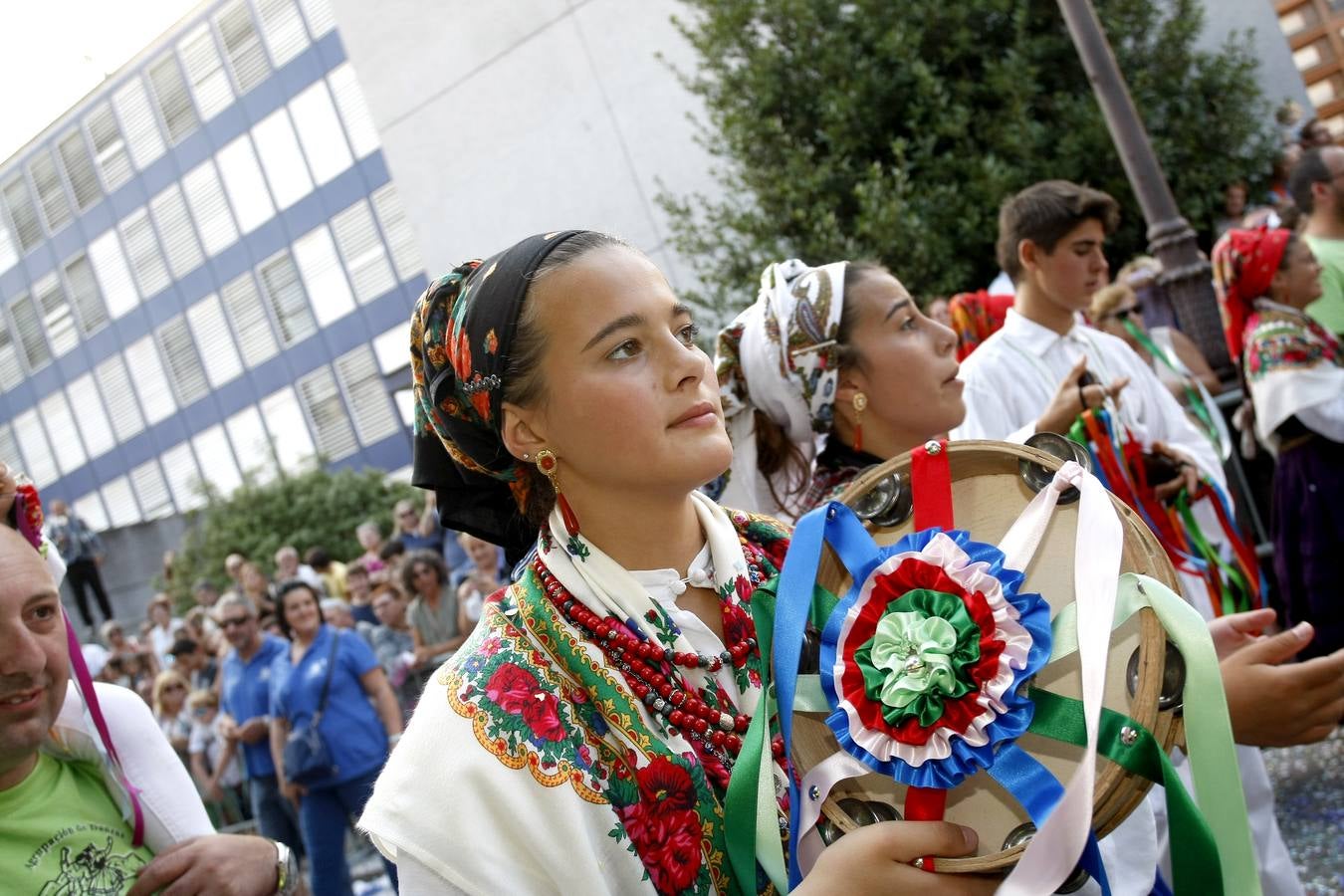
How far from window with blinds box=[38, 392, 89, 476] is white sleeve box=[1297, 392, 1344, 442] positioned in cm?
3074

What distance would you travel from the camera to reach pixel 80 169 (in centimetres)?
2958

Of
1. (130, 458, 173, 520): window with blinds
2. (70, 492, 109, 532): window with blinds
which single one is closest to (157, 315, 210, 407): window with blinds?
(130, 458, 173, 520): window with blinds

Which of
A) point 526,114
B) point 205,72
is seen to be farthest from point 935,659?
point 205,72

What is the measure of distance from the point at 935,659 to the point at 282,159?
25.3 m

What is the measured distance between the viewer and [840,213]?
9820mm

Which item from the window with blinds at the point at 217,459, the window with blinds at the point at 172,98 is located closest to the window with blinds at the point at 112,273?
the window with blinds at the point at 172,98

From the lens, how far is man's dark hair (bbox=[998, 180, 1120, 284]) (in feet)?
14.1

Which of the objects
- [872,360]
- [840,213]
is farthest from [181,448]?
[872,360]

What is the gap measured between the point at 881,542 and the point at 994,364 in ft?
8.27

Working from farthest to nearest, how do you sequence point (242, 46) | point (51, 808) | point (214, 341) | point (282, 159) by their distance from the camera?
point (214, 341) → point (242, 46) → point (282, 159) → point (51, 808)

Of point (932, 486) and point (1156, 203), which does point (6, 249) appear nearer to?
point (1156, 203)

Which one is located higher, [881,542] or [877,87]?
[877,87]

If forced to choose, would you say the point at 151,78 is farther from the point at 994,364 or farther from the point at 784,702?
the point at 784,702

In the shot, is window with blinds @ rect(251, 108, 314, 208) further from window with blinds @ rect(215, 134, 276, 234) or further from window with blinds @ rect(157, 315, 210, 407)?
window with blinds @ rect(157, 315, 210, 407)
